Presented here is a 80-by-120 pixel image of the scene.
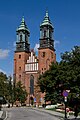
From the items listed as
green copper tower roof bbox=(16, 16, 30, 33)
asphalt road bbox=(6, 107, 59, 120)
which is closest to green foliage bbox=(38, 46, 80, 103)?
asphalt road bbox=(6, 107, 59, 120)

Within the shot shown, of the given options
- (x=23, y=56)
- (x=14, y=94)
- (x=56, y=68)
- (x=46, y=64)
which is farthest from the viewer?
(x=23, y=56)

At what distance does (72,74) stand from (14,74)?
252 ft

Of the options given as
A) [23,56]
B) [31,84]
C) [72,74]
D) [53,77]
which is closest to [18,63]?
[23,56]

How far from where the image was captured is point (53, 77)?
60.7m

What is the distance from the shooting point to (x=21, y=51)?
121 m

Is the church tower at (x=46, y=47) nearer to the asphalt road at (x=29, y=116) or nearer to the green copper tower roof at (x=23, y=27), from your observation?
the green copper tower roof at (x=23, y=27)

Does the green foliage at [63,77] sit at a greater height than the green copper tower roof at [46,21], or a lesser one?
lesser

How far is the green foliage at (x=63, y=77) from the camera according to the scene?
1616 inches

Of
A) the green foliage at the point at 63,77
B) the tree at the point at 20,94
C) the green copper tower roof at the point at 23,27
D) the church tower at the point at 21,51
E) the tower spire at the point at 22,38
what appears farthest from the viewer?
the green copper tower roof at the point at 23,27

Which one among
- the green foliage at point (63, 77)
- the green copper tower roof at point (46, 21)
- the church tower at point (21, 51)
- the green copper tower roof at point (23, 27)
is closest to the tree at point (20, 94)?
the church tower at point (21, 51)

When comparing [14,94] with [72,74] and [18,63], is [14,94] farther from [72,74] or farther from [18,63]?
[72,74]

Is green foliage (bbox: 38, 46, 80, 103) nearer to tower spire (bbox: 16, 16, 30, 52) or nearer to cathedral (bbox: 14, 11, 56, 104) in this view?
cathedral (bbox: 14, 11, 56, 104)

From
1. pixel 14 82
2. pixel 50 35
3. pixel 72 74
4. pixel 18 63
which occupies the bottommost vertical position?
pixel 72 74

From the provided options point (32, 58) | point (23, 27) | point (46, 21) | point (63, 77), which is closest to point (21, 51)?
point (32, 58)
